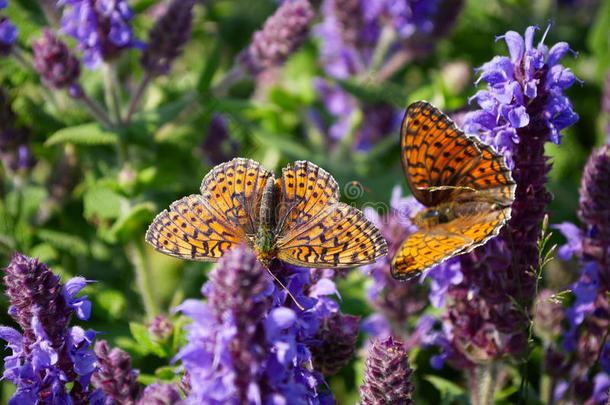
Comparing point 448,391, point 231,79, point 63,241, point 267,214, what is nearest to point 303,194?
point 267,214

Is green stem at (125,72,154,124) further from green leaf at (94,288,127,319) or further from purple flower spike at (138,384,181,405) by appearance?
Result: purple flower spike at (138,384,181,405)

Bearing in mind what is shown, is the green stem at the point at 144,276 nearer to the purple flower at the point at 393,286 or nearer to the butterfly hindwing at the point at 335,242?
the purple flower at the point at 393,286

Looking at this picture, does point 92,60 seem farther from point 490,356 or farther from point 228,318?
point 490,356

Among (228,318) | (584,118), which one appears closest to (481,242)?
(228,318)

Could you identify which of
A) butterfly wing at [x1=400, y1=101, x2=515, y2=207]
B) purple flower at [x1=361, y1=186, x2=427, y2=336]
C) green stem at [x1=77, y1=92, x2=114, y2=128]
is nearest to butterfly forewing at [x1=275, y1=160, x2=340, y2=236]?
butterfly wing at [x1=400, y1=101, x2=515, y2=207]

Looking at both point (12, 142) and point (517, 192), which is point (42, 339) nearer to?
point (517, 192)

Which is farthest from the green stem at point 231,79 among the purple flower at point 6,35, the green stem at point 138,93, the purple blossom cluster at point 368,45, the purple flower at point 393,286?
the purple flower at point 393,286

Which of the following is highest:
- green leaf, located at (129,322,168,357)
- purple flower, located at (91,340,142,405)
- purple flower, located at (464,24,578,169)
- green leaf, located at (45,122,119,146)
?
purple flower, located at (464,24,578,169)
